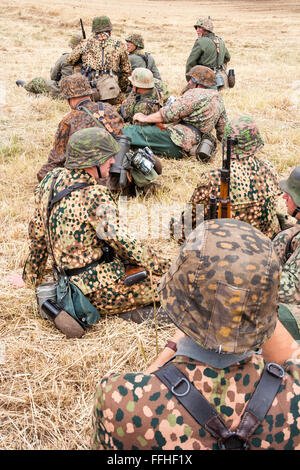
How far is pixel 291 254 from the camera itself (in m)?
3.38

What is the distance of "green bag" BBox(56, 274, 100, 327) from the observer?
11.3 feet

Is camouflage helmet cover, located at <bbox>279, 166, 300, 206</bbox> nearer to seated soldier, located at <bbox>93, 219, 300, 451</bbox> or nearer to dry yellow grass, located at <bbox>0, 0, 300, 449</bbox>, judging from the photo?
dry yellow grass, located at <bbox>0, 0, 300, 449</bbox>

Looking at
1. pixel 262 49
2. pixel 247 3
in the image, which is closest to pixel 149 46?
pixel 262 49

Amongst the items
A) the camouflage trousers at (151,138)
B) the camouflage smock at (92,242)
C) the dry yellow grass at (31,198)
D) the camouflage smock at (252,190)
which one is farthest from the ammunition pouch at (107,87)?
the camouflage smock at (92,242)

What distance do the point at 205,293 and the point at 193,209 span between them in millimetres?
3129

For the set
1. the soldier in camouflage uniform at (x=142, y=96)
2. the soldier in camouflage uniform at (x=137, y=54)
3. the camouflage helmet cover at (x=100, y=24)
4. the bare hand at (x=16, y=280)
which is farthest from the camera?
the soldier in camouflage uniform at (x=137, y=54)

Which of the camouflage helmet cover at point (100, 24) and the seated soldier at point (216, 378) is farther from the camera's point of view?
the camouflage helmet cover at point (100, 24)

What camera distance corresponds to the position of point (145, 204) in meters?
5.64

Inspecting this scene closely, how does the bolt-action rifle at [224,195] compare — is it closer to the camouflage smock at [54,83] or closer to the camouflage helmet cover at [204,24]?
the camouflage helmet cover at [204,24]

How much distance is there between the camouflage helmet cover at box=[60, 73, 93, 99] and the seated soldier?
176 inches

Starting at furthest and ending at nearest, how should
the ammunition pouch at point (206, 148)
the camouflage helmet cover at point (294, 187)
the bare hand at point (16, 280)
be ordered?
the ammunition pouch at point (206, 148) < the bare hand at point (16, 280) < the camouflage helmet cover at point (294, 187)

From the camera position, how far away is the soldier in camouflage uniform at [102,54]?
780 cm

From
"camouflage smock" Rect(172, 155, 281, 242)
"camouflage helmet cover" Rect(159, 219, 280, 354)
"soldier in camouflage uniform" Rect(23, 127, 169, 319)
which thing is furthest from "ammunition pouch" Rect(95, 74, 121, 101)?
"camouflage helmet cover" Rect(159, 219, 280, 354)
